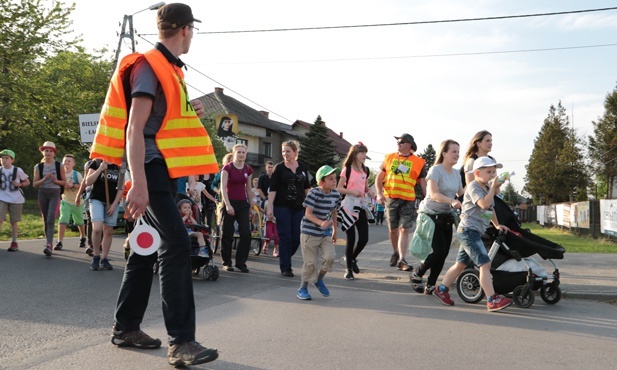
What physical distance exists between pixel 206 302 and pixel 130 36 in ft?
70.8

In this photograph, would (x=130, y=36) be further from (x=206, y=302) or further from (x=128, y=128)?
(x=128, y=128)

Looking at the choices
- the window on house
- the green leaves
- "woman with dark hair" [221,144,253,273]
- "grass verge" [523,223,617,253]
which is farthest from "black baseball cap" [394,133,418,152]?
the window on house

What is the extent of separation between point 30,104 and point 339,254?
22.8 m

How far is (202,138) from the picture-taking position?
4.10 meters

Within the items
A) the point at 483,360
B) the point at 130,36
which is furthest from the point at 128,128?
the point at 130,36

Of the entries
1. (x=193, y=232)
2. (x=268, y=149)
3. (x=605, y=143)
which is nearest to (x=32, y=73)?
(x=193, y=232)

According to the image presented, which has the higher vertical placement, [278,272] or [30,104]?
[30,104]

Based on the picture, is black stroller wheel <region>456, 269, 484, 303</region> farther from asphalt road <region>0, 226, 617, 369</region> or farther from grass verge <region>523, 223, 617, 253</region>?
grass verge <region>523, 223, 617, 253</region>

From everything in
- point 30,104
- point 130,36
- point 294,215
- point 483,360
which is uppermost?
point 130,36

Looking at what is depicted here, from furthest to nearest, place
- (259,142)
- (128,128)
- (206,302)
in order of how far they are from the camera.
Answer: (259,142) → (206,302) → (128,128)

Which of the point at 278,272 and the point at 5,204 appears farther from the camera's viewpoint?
the point at 5,204

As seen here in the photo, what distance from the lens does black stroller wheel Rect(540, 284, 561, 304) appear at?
23.3 ft

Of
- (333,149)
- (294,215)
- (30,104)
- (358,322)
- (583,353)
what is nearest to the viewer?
(583,353)

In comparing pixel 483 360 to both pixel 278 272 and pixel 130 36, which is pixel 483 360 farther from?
pixel 130 36
